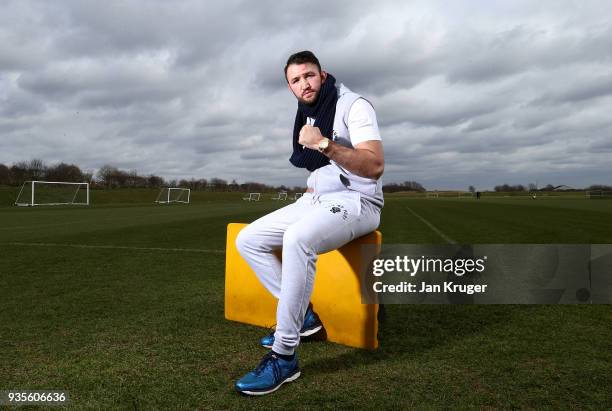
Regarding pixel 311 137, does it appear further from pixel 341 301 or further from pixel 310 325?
pixel 310 325

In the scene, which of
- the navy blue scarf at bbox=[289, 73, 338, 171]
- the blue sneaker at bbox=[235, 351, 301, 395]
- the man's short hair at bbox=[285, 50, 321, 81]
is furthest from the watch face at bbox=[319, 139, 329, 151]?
the blue sneaker at bbox=[235, 351, 301, 395]

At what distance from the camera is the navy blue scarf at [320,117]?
9.50ft

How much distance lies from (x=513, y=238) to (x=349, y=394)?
9042 millimetres

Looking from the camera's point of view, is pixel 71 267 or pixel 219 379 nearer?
pixel 219 379

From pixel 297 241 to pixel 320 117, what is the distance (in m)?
0.84

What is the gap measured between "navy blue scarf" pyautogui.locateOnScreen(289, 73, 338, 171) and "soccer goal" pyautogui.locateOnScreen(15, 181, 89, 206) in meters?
37.1

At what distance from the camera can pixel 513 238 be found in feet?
33.5

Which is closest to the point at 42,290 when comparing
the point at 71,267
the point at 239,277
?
the point at 71,267

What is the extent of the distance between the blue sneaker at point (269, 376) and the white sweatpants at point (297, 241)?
65mm

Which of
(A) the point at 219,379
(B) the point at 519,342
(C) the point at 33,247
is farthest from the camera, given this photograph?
(C) the point at 33,247

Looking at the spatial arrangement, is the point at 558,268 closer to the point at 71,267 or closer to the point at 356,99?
the point at 356,99

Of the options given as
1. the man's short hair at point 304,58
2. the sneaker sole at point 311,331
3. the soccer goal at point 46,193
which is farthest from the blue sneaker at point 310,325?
the soccer goal at point 46,193

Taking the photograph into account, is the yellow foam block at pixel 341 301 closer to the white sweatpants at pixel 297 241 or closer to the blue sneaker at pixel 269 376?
the white sweatpants at pixel 297 241

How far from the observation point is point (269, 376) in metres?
2.33
